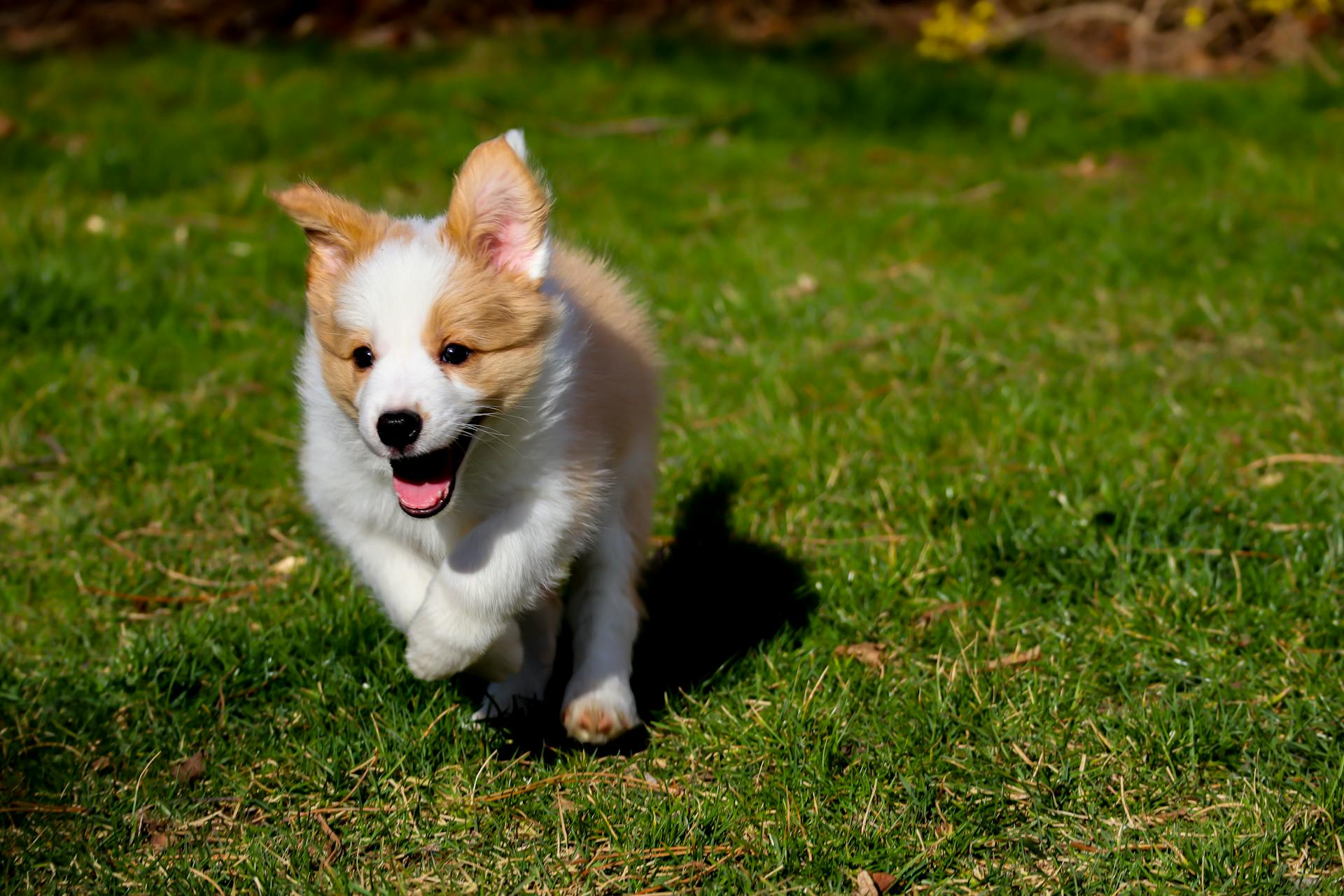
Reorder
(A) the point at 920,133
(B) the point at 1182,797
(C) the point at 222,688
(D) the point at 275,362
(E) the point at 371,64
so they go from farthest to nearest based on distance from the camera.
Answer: (E) the point at 371,64, (A) the point at 920,133, (D) the point at 275,362, (C) the point at 222,688, (B) the point at 1182,797

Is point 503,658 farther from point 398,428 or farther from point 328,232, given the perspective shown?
point 328,232

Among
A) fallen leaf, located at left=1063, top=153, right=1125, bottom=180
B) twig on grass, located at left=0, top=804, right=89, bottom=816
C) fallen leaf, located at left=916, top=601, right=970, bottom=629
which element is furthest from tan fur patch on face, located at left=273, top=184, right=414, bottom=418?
fallen leaf, located at left=1063, top=153, right=1125, bottom=180

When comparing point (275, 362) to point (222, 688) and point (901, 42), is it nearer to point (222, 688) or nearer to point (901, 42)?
point (222, 688)

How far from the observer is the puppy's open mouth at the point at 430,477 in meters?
2.58

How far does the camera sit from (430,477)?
8.66 ft

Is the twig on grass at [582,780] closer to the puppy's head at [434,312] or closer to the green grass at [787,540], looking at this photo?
the green grass at [787,540]

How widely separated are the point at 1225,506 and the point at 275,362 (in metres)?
3.22

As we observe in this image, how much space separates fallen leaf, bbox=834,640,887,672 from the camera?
3230mm

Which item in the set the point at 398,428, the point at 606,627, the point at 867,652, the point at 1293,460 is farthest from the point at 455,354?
the point at 1293,460

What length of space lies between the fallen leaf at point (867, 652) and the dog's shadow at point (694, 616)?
153mm

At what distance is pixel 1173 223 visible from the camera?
5.88 m

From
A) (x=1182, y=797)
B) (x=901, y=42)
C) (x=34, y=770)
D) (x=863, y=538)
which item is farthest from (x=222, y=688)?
(x=901, y=42)

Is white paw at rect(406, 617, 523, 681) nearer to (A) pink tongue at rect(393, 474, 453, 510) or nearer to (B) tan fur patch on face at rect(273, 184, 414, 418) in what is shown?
(A) pink tongue at rect(393, 474, 453, 510)

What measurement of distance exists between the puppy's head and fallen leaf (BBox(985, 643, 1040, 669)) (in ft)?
4.37
